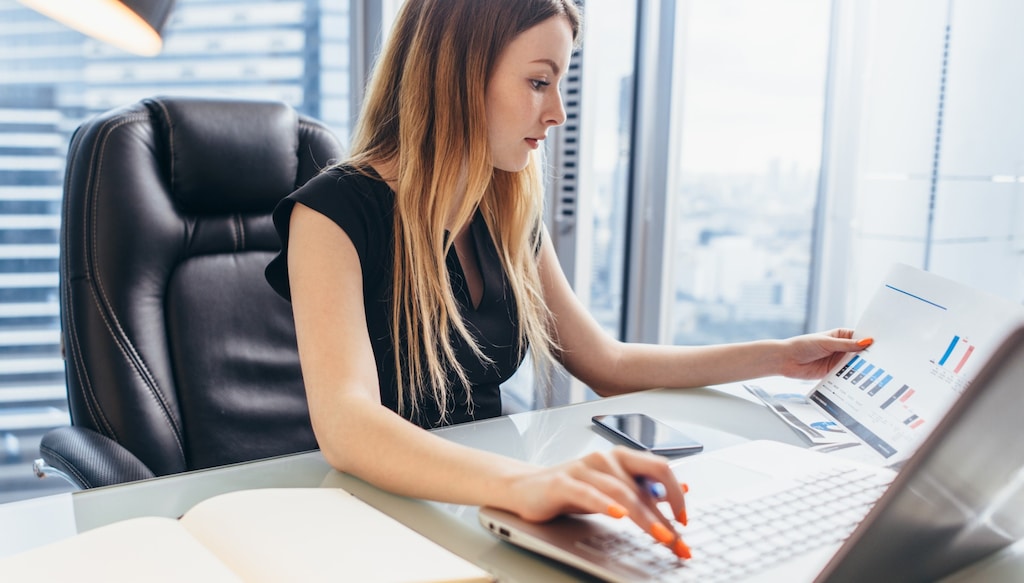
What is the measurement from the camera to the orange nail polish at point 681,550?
542 mm

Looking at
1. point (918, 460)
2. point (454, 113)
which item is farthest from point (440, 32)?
point (918, 460)

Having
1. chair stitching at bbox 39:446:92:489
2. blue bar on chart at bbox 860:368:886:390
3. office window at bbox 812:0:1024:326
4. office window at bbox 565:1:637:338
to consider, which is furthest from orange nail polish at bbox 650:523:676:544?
office window at bbox 565:1:637:338

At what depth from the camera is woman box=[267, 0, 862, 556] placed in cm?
96

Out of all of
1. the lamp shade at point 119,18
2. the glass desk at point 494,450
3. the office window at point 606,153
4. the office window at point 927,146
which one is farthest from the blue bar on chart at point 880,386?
the office window at point 606,153

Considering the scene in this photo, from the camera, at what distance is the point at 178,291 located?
121 cm

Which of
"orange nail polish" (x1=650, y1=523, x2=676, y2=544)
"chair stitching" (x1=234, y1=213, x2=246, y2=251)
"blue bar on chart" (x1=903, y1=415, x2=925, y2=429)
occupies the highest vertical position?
"chair stitching" (x1=234, y1=213, x2=246, y2=251)

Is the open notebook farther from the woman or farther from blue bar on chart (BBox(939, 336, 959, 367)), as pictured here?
blue bar on chart (BBox(939, 336, 959, 367))

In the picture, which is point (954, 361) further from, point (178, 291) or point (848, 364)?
point (178, 291)

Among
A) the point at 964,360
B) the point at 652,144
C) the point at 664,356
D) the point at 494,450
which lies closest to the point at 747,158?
the point at 652,144

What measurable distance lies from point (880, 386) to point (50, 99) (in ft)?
6.94

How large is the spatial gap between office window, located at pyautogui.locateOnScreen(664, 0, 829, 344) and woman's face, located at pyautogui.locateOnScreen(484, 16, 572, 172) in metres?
1.19

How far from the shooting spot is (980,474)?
470mm

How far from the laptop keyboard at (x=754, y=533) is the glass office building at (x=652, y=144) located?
1280mm

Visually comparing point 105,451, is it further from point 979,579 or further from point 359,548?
point 979,579
